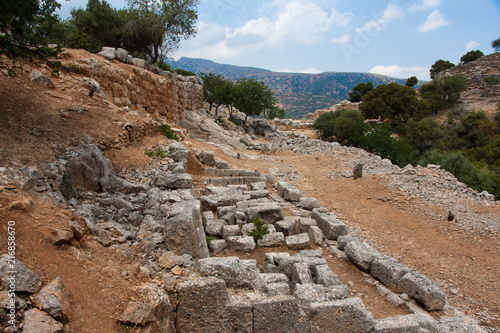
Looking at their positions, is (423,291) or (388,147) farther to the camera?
(388,147)

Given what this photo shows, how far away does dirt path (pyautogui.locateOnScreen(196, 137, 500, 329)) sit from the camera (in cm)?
685

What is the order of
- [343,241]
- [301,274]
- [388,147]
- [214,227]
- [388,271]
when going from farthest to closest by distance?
[388,147], [343,241], [214,227], [388,271], [301,274]

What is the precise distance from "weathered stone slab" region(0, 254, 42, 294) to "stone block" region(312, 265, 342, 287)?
4886mm

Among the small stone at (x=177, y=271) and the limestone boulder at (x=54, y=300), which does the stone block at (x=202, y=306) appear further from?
the limestone boulder at (x=54, y=300)

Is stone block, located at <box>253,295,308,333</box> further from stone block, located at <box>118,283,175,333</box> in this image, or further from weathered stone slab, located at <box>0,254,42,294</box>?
weathered stone slab, located at <box>0,254,42,294</box>

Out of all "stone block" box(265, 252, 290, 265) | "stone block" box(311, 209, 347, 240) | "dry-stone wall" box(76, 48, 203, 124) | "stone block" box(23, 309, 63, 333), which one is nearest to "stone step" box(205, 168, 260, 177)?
"stone block" box(311, 209, 347, 240)

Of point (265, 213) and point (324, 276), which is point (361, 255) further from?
point (265, 213)

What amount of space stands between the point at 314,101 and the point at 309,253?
266 feet

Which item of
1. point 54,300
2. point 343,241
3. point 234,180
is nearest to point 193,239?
point 54,300

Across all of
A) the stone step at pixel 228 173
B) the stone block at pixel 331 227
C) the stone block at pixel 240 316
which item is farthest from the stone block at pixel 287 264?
the stone step at pixel 228 173

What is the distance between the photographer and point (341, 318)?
4.57m

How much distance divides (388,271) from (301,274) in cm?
217

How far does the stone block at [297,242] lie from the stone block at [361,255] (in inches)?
43.2

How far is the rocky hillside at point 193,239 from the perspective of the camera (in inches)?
133
